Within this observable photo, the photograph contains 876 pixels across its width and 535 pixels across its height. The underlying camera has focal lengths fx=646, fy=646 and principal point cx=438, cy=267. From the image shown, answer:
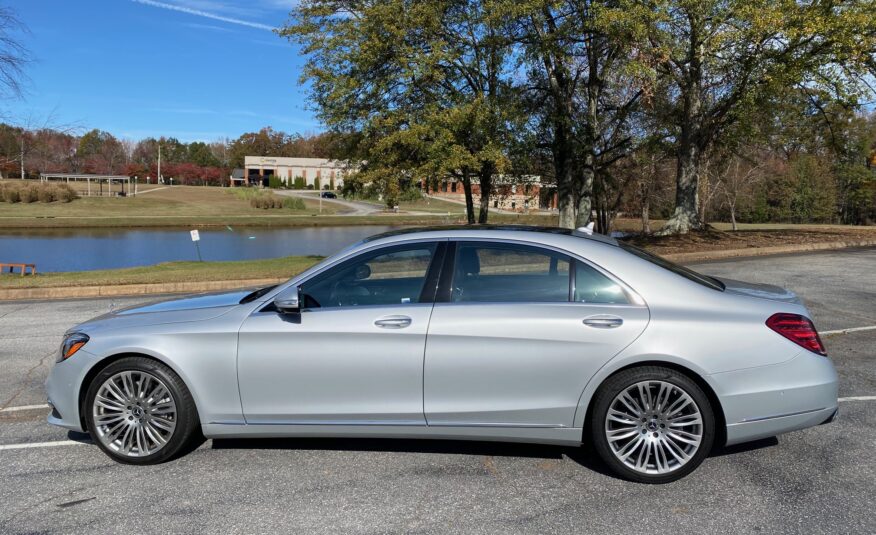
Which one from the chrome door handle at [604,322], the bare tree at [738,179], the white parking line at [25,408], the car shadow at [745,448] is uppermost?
the bare tree at [738,179]

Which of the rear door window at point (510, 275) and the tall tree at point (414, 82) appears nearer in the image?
the rear door window at point (510, 275)

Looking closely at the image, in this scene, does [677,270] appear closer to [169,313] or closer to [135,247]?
[169,313]

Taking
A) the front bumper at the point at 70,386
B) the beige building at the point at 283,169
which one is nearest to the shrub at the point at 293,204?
the beige building at the point at 283,169

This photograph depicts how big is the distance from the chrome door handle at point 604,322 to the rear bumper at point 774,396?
2.07 feet

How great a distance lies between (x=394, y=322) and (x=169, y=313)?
1577 mm

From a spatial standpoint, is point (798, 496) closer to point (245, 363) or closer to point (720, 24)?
point (245, 363)

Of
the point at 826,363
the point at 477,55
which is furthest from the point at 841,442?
the point at 477,55

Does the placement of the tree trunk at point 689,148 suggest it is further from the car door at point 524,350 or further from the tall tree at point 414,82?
the car door at point 524,350

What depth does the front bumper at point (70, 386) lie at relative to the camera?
13.8 ft

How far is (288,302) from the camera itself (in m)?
4.02

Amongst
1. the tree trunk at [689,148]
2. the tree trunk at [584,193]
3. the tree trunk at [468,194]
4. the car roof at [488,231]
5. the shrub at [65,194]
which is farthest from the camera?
the shrub at [65,194]

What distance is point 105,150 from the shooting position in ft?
416

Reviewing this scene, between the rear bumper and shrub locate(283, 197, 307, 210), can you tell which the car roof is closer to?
the rear bumper

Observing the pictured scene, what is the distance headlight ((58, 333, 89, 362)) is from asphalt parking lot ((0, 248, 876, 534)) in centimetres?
70
